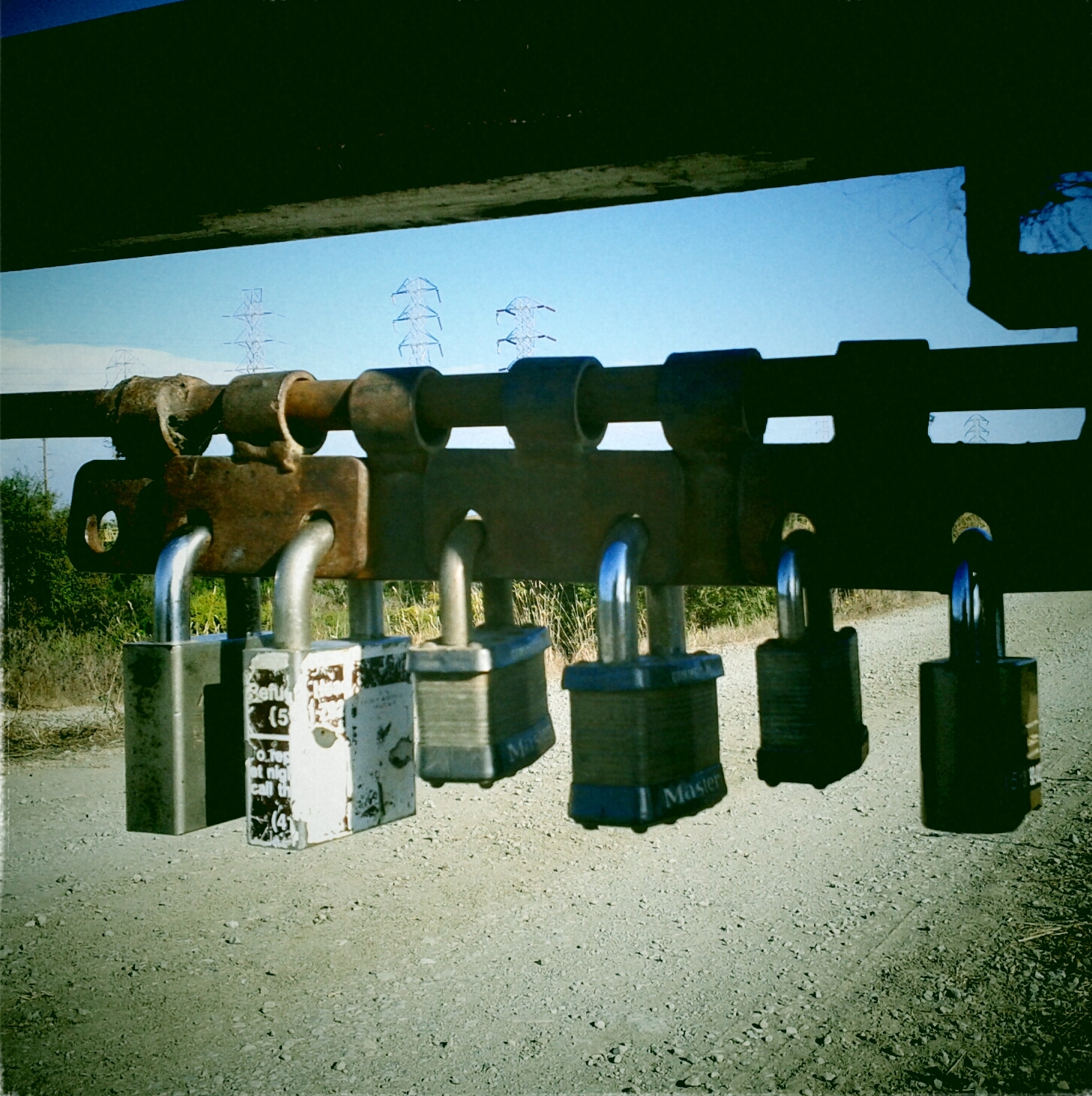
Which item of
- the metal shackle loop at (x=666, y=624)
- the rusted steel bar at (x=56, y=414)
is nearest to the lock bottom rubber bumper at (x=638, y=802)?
the metal shackle loop at (x=666, y=624)

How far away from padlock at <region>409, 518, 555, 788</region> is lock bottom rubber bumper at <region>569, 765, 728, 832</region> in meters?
0.07

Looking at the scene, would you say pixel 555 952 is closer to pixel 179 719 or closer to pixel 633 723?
pixel 179 719

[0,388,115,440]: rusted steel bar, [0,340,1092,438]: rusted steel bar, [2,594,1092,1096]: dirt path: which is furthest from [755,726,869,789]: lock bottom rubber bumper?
[2,594,1092,1096]: dirt path

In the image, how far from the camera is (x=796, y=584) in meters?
0.69

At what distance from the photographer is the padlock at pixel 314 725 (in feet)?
2.49

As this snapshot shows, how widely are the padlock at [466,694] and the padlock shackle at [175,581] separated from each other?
22 centimetres

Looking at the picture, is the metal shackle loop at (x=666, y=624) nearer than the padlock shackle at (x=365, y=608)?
Yes

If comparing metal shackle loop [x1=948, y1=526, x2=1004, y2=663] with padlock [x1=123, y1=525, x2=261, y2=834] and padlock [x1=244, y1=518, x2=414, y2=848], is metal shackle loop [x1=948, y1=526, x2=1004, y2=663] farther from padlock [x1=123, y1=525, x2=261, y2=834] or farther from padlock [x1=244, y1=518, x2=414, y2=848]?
padlock [x1=123, y1=525, x2=261, y2=834]

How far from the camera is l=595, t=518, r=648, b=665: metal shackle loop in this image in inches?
28.1

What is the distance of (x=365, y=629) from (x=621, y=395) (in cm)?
34

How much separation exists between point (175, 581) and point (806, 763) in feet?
1.72

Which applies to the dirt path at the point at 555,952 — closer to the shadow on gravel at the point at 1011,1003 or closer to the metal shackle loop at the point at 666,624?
the shadow on gravel at the point at 1011,1003

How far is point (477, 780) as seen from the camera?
75 cm

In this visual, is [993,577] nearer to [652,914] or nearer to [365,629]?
[365,629]
